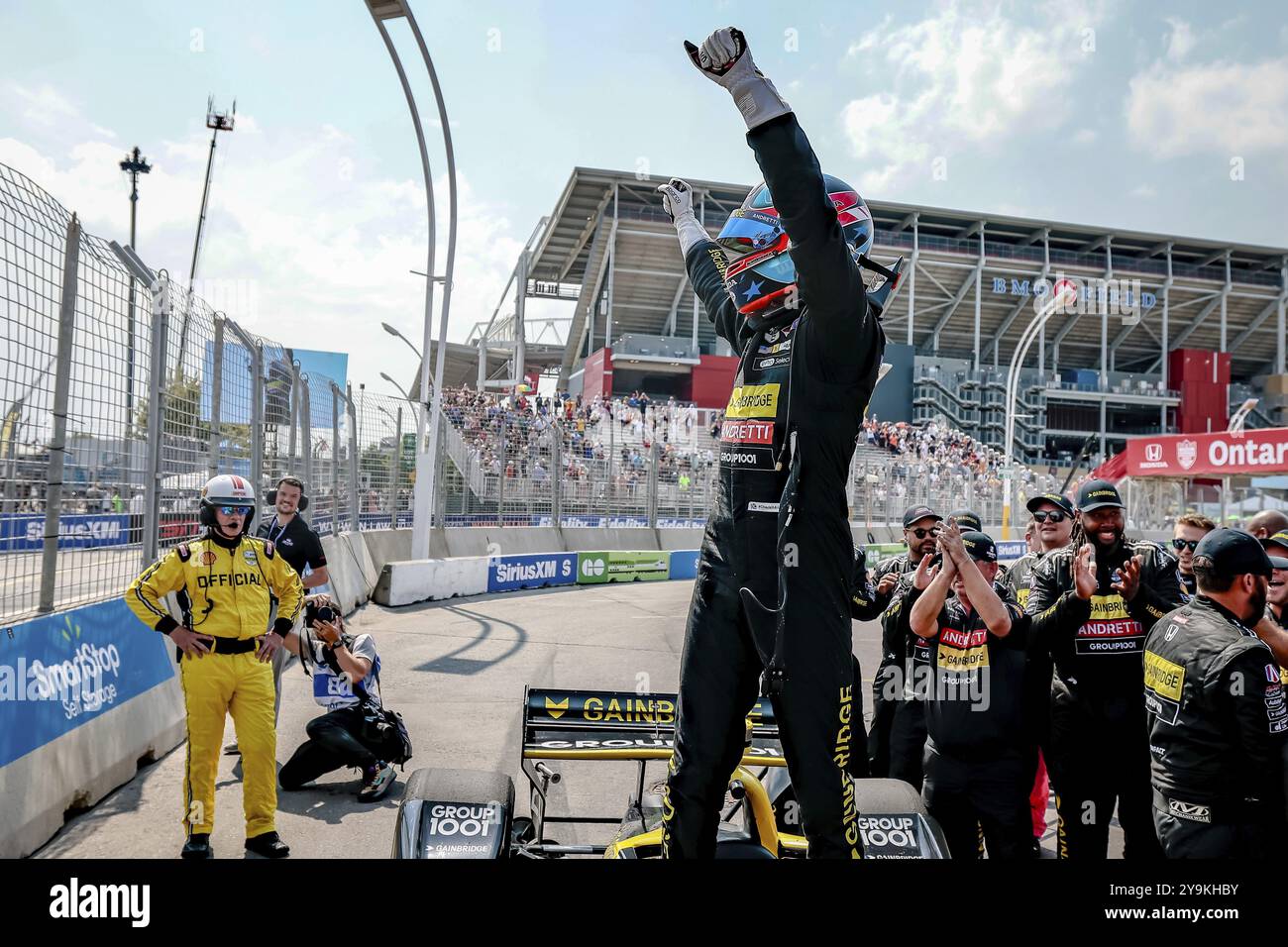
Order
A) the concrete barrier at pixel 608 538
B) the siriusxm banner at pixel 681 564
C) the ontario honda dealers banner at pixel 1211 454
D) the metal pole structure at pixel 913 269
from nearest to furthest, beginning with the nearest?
the concrete barrier at pixel 608 538 < the siriusxm banner at pixel 681 564 < the ontario honda dealers banner at pixel 1211 454 < the metal pole structure at pixel 913 269

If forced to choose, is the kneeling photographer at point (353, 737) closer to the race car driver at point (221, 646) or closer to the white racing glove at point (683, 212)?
the race car driver at point (221, 646)

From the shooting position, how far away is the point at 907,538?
523 cm

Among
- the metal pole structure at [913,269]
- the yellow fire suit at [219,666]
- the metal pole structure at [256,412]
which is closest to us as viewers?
the yellow fire suit at [219,666]

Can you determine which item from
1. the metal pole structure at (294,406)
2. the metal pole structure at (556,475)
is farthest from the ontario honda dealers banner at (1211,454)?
the metal pole structure at (294,406)

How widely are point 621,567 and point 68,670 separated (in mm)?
14425

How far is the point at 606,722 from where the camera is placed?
3.25m

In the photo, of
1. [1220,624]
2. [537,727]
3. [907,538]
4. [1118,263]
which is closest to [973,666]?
[1220,624]

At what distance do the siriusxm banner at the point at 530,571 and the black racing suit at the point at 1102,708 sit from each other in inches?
489

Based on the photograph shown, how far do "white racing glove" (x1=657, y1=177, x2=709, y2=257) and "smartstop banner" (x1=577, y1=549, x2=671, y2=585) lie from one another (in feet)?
48.9

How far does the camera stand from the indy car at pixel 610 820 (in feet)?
9.23

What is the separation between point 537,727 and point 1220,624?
7.59 feet

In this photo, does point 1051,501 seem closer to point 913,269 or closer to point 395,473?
point 395,473

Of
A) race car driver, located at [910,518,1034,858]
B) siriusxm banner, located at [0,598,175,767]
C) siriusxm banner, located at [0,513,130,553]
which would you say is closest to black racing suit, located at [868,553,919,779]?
race car driver, located at [910,518,1034,858]

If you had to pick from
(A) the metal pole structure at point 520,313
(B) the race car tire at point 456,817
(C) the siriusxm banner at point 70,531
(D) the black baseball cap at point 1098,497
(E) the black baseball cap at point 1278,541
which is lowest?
(B) the race car tire at point 456,817
